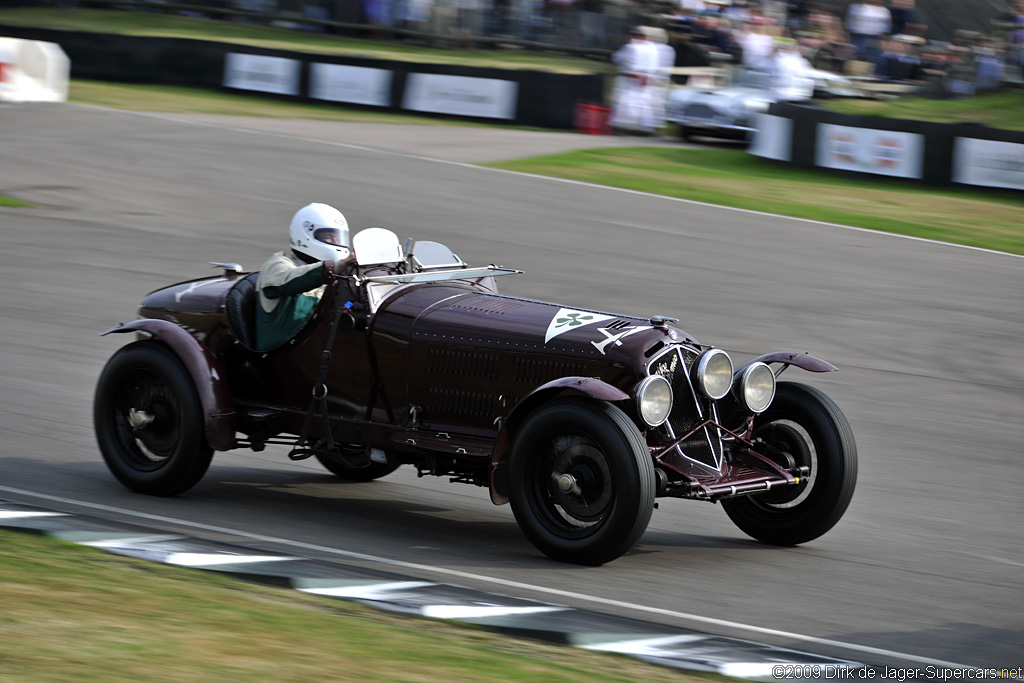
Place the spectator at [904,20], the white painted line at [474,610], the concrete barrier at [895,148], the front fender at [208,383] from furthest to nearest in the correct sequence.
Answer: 1. the spectator at [904,20]
2. the concrete barrier at [895,148]
3. the front fender at [208,383]
4. the white painted line at [474,610]

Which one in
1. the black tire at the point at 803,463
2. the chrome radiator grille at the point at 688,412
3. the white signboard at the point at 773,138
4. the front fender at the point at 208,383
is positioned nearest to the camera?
the chrome radiator grille at the point at 688,412

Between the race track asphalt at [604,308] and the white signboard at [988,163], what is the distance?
13.5 feet

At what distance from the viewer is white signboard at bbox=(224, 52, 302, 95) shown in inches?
1058

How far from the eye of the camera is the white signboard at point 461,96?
83.1ft

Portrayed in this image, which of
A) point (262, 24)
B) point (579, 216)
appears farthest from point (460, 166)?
point (262, 24)

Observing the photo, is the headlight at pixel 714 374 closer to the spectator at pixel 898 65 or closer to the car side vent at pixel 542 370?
the car side vent at pixel 542 370

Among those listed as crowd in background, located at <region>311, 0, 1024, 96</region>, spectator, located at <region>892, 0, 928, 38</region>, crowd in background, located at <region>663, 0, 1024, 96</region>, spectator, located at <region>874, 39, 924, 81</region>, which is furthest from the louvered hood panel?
spectator, located at <region>892, 0, 928, 38</region>

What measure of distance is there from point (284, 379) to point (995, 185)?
16.0m

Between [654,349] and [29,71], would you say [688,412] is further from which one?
[29,71]

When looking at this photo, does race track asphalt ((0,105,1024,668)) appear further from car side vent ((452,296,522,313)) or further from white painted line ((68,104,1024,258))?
car side vent ((452,296,522,313))

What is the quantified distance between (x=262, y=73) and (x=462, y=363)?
72.1ft

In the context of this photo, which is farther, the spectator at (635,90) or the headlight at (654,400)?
the spectator at (635,90)

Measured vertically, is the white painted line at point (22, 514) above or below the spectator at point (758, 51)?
below

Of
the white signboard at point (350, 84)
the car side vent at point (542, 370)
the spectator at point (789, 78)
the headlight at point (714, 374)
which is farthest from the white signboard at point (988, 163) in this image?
the car side vent at point (542, 370)
